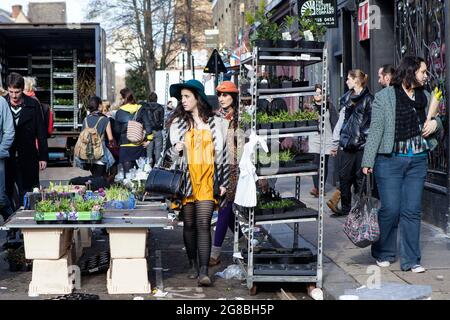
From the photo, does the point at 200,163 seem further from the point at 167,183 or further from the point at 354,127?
the point at 354,127

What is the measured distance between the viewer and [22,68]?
2406cm

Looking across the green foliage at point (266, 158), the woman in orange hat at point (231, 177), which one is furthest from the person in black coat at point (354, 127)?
the green foliage at point (266, 158)

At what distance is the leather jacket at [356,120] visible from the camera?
11320 millimetres

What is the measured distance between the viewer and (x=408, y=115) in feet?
26.8

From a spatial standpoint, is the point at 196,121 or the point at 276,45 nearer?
the point at 276,45

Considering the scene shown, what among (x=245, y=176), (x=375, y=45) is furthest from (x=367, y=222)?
(x=375, y=45)

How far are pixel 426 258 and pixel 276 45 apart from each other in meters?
2.81

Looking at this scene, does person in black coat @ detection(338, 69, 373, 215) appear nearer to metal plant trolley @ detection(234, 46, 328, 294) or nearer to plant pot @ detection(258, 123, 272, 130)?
metal plant trolley @ detection(234, 46, 328, 294)

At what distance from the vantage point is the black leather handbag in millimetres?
8062

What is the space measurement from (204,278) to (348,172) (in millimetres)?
4213

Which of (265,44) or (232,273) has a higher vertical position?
(265,44)

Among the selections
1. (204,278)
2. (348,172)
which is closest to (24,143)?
(204,278)

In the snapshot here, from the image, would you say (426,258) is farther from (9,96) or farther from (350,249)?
(9,96)

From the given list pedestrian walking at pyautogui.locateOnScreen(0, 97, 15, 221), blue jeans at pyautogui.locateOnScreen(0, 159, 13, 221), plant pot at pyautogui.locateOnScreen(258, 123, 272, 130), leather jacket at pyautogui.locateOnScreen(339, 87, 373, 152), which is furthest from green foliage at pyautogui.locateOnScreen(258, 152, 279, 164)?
blue jeans at pyautogui.locateOnScreen(0, 159, 13, 221)
